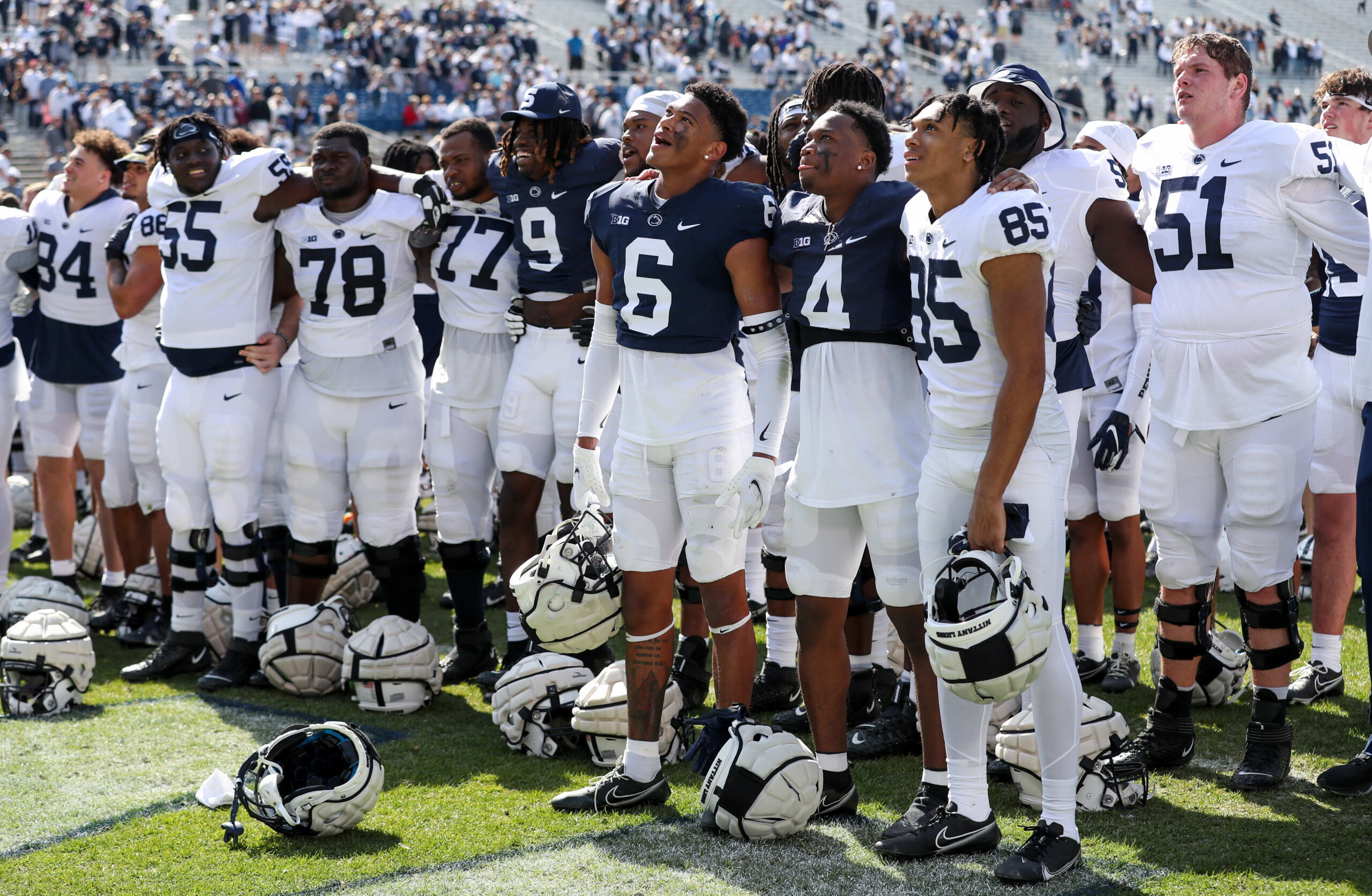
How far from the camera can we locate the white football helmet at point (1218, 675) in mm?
4996

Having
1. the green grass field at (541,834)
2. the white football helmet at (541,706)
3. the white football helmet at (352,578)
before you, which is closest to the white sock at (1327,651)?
the green grass field at (541,834)

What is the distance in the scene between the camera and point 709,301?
4.05m

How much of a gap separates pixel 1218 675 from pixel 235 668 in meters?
4.13

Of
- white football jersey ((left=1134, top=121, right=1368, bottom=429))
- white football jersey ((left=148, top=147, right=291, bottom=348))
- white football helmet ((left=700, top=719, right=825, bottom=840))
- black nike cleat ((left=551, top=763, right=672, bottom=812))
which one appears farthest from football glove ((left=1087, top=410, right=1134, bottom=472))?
white football jersey ((left=148, top=147, right=291, bottom=348))

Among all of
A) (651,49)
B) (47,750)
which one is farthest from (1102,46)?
(47,750)

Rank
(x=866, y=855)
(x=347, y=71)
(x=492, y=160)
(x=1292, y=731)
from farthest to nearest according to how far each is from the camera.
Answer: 1. (x=347, y=71)
2. (x=492, y=160)
3. (x=1292, y=731)
4. (x=866, y=855)

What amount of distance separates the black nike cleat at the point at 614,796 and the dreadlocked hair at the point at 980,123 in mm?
2101

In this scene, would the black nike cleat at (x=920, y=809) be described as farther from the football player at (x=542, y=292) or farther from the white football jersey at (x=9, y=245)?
the white football jersey at (x=9, y=245)

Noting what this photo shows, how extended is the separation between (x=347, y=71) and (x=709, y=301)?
2328 cm

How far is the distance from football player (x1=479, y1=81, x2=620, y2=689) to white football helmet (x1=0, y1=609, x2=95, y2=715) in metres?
1.68

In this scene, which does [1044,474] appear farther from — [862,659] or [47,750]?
[47,750]

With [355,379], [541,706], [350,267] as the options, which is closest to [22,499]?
[355,379]

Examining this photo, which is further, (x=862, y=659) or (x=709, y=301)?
(x=862, y=659)

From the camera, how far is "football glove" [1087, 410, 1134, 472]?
443cm
